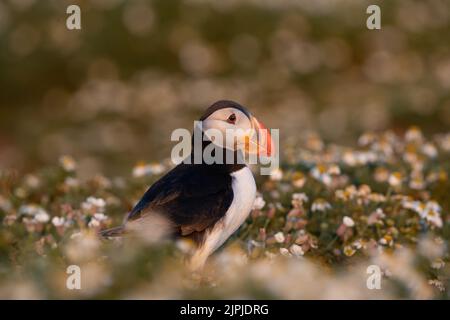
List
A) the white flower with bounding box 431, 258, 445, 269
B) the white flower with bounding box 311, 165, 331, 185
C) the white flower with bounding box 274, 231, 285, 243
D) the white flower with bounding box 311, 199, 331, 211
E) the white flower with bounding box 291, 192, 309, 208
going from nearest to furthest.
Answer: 1. the white flower with bounding box 431, 258, 445, 269
2. the white flower with bounding box 274, 231, 285, 243
3. the white flower with bounding box 291, 192, 309, 208
4. the white flower with bounding box 311, 199, 331, 211
5. the white flower with bounding box 311, 165, 331, 185

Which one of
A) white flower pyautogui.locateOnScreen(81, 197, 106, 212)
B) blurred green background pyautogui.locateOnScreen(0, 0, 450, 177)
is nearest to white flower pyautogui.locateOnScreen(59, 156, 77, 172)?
white flower pyautogui.locateOnScreen(81, 197, 106, 212)

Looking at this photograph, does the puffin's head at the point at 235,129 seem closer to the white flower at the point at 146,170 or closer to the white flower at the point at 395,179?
the white flower at the point at 395,179

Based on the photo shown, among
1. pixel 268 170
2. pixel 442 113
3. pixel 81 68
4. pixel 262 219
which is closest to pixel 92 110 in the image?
pixel 81 68

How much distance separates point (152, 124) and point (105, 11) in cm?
404

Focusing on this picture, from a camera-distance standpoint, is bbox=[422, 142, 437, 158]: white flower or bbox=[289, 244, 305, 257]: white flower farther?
bbox=[422, 142, 437, 158]: white flower

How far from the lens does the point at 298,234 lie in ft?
22.5

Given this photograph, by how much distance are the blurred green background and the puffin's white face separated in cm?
1169

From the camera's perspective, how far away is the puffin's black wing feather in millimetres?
5777

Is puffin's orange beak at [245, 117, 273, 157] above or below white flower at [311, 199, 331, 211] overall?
above

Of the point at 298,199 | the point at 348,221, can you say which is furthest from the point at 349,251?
the point at 298,199

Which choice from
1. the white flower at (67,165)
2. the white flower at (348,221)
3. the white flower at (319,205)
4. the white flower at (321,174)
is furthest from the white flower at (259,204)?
→ the white flower at (67,165)

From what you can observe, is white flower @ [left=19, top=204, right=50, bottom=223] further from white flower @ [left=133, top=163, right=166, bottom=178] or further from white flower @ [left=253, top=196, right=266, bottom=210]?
white flower @ [left=253, top=196, right=266, bottom=210]

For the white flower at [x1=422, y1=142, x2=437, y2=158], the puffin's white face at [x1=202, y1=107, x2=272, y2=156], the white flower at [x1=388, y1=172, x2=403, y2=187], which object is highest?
the white flower at [x1=422, y1=142, x2=437, y2=158]
